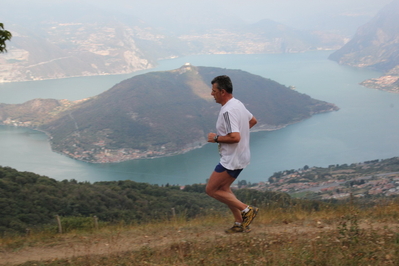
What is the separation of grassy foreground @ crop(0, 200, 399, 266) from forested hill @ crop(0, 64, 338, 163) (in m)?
47.7

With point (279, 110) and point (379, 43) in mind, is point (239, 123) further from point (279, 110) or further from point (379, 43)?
point (379, 43)

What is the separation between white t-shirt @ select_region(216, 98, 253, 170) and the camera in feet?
8.66

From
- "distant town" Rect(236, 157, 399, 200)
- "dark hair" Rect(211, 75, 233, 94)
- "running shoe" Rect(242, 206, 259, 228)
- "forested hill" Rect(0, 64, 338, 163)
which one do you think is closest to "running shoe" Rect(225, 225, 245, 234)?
"running shoe" Rect(242, 206, 259, 228)

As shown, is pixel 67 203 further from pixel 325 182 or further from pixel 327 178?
pixel 327 178

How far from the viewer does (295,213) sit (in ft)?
12.0

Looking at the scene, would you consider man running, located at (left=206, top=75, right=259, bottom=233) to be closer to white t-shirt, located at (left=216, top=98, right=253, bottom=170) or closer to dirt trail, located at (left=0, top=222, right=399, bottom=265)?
white t-shirt, located at (left=216, top=98, right=253, bottom=170)

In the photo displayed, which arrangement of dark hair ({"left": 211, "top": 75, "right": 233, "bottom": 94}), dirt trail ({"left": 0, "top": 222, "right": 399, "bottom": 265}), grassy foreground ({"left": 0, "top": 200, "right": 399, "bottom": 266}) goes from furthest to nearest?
dirt trail ({"left": 0, "top": 222, "right": 399, "bottom": 265}) < dark hair ({"left": 211, "top": 75, "right": 233, "bottom": 94}) < grassy foreground ({"left": 0, "top": 200, "right": 399, "bottom": 266})

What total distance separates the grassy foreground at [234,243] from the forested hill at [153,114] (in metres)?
47.7

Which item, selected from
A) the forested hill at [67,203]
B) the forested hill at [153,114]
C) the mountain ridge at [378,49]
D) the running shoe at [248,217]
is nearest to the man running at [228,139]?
the running shoe at [248,217]

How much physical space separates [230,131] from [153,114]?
2489 inches

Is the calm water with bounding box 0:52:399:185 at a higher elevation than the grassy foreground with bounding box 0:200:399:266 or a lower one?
lower

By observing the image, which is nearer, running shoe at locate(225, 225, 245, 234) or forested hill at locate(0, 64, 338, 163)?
running shoe at locate(225, 225, 245, 234)

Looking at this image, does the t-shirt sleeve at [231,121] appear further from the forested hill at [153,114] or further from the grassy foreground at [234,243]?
the forested hill at [153,114]

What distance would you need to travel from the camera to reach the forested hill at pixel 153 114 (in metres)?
54.8
